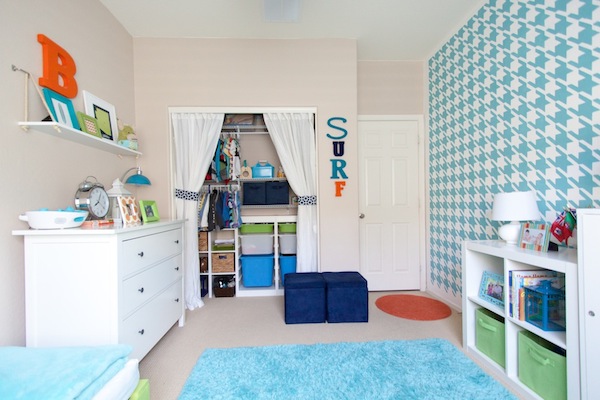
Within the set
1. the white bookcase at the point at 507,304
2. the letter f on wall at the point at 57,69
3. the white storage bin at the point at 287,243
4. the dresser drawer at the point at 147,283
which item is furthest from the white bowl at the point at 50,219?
the white bookcase at the point at 507,304

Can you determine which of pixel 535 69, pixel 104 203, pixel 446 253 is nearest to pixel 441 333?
pixel 446 253

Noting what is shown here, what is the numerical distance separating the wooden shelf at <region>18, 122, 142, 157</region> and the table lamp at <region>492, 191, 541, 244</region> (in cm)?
278

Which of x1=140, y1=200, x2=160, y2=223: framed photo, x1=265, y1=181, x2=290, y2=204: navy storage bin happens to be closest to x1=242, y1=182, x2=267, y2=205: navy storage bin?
x1=265, y1=181, x2=290, y2=204: navy storage bin

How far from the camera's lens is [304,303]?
8.08 feet

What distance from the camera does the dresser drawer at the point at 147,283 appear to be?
5.19 feet

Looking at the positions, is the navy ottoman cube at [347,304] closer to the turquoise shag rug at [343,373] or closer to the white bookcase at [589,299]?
the turquoise shag rug at [343,373]

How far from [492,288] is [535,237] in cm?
45

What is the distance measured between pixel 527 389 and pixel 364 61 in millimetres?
3372

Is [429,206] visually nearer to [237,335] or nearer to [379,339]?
[379,339]

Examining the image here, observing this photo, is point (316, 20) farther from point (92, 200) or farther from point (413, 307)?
point (413, 307)

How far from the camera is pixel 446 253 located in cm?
294

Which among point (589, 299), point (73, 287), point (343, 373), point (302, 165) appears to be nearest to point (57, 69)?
point (73, 287)

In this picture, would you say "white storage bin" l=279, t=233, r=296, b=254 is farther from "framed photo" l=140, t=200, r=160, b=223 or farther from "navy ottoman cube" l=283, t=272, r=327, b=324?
"framed photo" l=140, t=200, r=160, b=223

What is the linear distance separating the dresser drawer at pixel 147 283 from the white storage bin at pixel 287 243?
120cm
